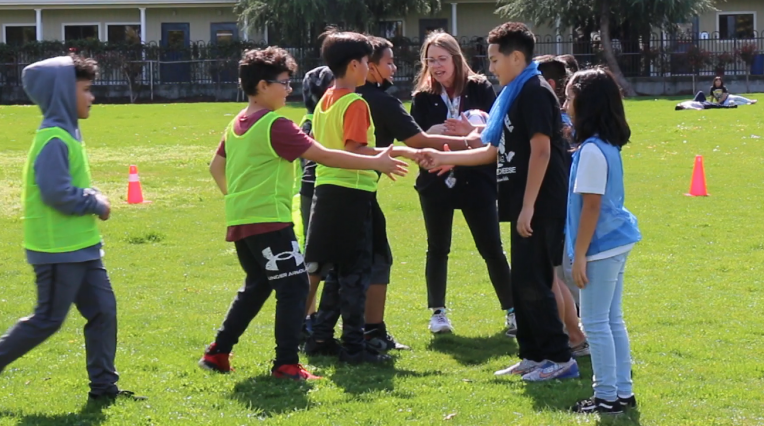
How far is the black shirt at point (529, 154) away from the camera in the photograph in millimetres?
5289

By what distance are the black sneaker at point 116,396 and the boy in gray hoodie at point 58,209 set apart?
1.37ft

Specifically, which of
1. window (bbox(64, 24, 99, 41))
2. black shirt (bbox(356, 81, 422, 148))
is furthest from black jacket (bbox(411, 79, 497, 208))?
window (bbox(64, 24, 99, 41))

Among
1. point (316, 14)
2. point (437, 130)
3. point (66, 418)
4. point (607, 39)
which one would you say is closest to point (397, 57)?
point (316, 14)

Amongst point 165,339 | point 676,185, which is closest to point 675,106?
point 676,185

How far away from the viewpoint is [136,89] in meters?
36.4

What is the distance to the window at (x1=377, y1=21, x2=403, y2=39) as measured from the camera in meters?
38.8

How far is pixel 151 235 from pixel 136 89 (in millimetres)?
26286

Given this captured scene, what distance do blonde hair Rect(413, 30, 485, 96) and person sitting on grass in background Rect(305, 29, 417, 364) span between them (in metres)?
0.75

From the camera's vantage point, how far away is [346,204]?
586 centimetres

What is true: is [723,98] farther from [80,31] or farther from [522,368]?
[80,31]

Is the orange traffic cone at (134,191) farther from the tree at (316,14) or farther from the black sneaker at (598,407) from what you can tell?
the tree at (316,14)

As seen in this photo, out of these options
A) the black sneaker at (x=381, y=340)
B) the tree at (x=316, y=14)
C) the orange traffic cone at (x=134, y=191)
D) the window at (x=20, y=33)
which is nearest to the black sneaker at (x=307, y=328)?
the black sneaker at (x=381, y=340)

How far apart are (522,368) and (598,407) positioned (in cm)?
89

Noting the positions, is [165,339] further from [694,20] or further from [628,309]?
[694,20]
